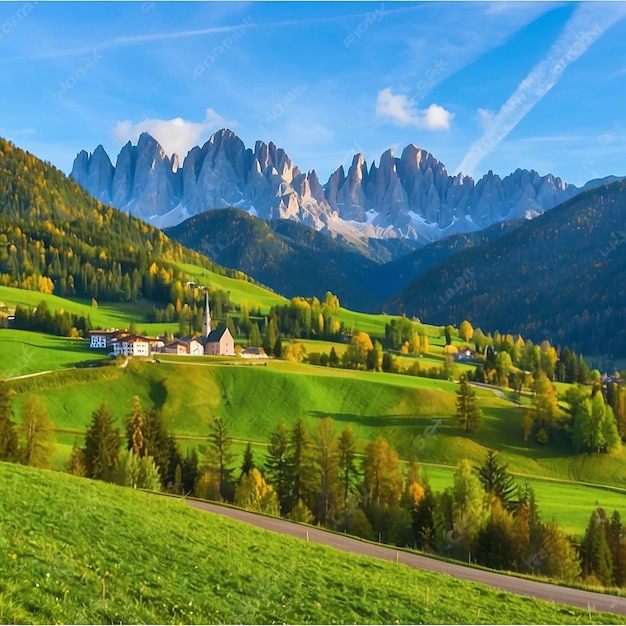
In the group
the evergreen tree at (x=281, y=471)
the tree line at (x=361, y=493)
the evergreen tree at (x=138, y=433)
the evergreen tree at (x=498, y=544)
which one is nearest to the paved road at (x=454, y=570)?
the tree line at (x=361, y=493)

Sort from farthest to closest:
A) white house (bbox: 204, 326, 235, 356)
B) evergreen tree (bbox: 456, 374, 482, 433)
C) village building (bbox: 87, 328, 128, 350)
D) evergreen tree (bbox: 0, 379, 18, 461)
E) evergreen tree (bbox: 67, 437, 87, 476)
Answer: white house (bbox: 204, 326, 235, 356) < village building (bbox: 87, 328, 128, 350) < evergreen tree (bbox: 456, 374, 482, 433) < evergreen tree (bbox: 0, 379, 18, 461) < evergreen tree (bbox: 67, 437, 87, 476)

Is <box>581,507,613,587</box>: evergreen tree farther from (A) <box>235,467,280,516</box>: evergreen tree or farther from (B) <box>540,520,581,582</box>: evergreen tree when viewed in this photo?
(A) <box>235,467,280,516</box>: evergreen tree

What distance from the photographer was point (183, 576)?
20000 mm

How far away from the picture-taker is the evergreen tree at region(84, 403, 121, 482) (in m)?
58.8

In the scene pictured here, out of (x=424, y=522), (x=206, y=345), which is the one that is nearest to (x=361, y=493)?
(x=424, y=522)

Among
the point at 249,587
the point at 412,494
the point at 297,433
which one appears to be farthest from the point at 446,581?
the point at 297,433

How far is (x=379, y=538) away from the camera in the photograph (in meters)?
54.6

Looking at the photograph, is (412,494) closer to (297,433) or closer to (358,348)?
(297,433)

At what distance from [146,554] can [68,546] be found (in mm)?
2969

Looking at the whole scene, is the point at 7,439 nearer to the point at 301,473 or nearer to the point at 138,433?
the point at 138,433

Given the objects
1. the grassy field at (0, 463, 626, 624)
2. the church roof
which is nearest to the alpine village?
the grassy field at (0, 463, 626, 624)

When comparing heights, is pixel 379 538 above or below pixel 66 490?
below

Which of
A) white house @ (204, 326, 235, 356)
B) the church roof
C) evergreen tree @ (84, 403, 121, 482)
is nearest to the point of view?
evergreen tree @ (84, 403, 121, 482)

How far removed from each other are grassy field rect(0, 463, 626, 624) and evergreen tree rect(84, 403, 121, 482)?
2736 cm
